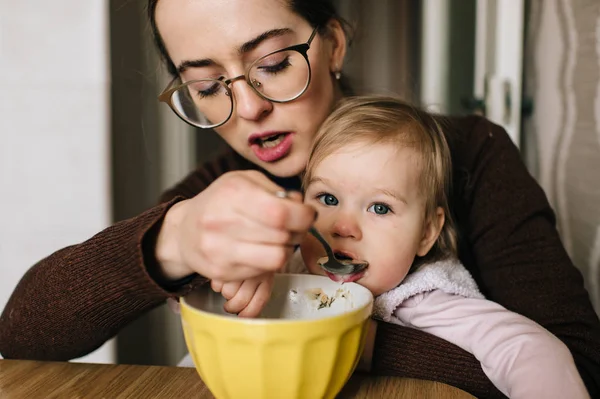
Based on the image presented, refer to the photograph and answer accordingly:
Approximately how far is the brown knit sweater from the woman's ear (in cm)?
25

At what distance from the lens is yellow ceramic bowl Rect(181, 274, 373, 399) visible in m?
0.55

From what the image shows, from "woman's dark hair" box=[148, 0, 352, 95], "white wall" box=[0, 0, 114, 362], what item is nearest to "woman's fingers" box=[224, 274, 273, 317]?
"woman's dark hair" box=[148, 0, 352, 95]

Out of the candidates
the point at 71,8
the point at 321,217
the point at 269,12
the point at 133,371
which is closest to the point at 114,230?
the point at 133,371

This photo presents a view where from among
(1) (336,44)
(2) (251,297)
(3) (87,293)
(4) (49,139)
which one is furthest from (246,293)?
(4) (49,139)

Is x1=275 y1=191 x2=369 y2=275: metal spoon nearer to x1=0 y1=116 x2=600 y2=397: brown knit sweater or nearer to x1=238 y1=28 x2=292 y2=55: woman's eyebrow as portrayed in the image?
x1=0 y1=116 x2=600 y2=397: brown knit sweater

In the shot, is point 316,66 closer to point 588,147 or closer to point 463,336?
point 463,336

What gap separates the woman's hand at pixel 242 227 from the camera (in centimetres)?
55

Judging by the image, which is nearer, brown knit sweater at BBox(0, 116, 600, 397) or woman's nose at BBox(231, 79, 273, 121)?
brown knit sweater at BBox(0, 116, 600, 397)

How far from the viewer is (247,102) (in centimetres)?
95

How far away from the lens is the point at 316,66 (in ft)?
3.37

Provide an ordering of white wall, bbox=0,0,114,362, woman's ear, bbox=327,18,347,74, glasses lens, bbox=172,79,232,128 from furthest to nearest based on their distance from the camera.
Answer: white wall, bbox=0,0,114,362
woman's ear, bbox=327,18,347,74
glasses lens, bbox=172,79,232,128

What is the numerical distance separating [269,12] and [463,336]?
0.61 meters

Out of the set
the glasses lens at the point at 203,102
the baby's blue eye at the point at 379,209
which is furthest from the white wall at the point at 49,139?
the baby's blue eye at the point at 379,209

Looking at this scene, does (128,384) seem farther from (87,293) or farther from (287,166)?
(287,166)
